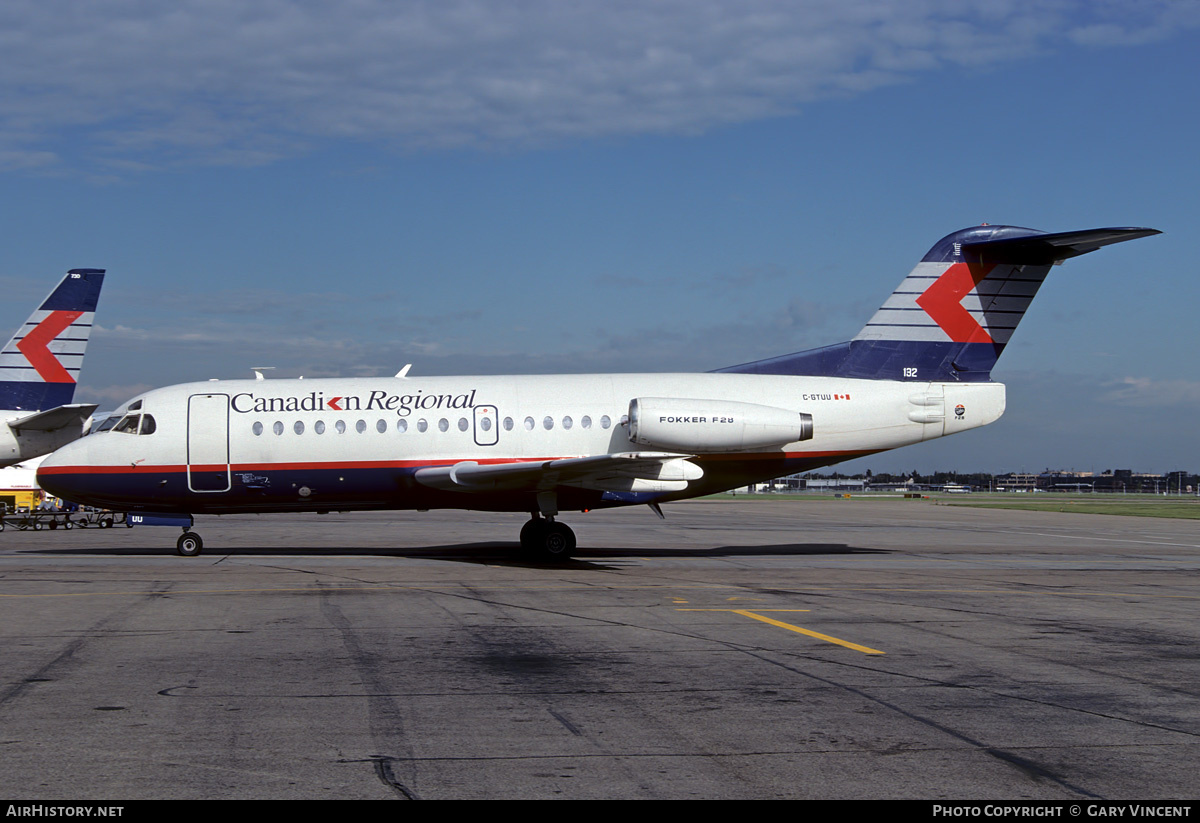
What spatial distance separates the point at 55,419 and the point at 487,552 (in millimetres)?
12489

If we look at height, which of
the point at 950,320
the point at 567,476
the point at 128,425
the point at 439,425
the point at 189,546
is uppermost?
the point at 950,320

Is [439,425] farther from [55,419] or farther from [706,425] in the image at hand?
[55,419]

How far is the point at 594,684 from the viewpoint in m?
8.65

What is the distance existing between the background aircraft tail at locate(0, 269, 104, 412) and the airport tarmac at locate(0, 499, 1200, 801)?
10.8 metres

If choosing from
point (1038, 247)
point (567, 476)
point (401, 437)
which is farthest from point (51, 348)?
point (1038, 247)

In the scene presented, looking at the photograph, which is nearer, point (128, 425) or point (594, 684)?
point (594, 684)

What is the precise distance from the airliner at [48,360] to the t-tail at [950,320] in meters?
19.6

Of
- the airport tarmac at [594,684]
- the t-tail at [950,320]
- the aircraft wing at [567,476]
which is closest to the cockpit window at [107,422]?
the airport tarmac at [594,684]

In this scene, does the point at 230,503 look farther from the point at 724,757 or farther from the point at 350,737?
the point at 724,757

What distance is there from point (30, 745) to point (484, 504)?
15.4m

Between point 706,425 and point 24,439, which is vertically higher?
point 706,425

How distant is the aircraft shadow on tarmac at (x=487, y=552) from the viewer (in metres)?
22.3

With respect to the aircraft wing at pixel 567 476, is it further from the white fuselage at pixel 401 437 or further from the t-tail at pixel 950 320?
the t-tail at pixel 950 320
